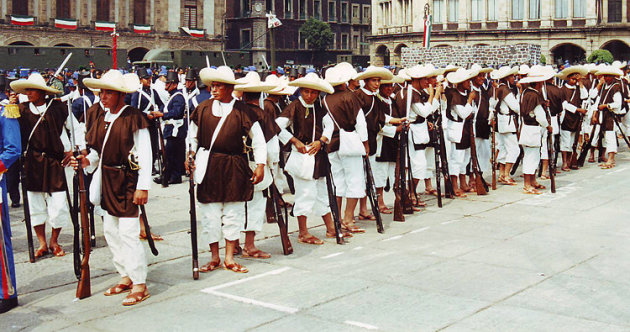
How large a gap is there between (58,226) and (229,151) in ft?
7.90

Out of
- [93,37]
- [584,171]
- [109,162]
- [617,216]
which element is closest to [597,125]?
[584,171]

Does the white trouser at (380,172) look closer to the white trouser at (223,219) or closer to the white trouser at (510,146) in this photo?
the white trouser at (510,146)

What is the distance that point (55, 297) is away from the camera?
7102 mm

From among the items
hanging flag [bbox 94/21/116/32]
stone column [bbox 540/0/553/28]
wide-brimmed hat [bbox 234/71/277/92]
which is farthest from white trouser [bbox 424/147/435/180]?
stone column [bbox 540/0/553/28]

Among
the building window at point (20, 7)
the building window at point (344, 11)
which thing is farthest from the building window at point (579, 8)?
the building window at point (20, 7)

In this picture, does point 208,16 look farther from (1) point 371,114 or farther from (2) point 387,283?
(2) point 387,283

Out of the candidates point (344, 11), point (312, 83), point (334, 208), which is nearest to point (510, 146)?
point (334, 208)

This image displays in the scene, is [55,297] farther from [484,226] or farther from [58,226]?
[484,226]

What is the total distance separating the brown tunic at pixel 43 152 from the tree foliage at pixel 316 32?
65.2 metres

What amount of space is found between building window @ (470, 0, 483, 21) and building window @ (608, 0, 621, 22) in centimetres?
1017

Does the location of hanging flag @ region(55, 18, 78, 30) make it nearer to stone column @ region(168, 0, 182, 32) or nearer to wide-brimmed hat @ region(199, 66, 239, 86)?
stone column @ region(168, 0, 182, 32)

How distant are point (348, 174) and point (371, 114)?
3.32 feet

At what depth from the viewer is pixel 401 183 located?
35.0ft

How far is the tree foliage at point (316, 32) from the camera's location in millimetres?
72875
